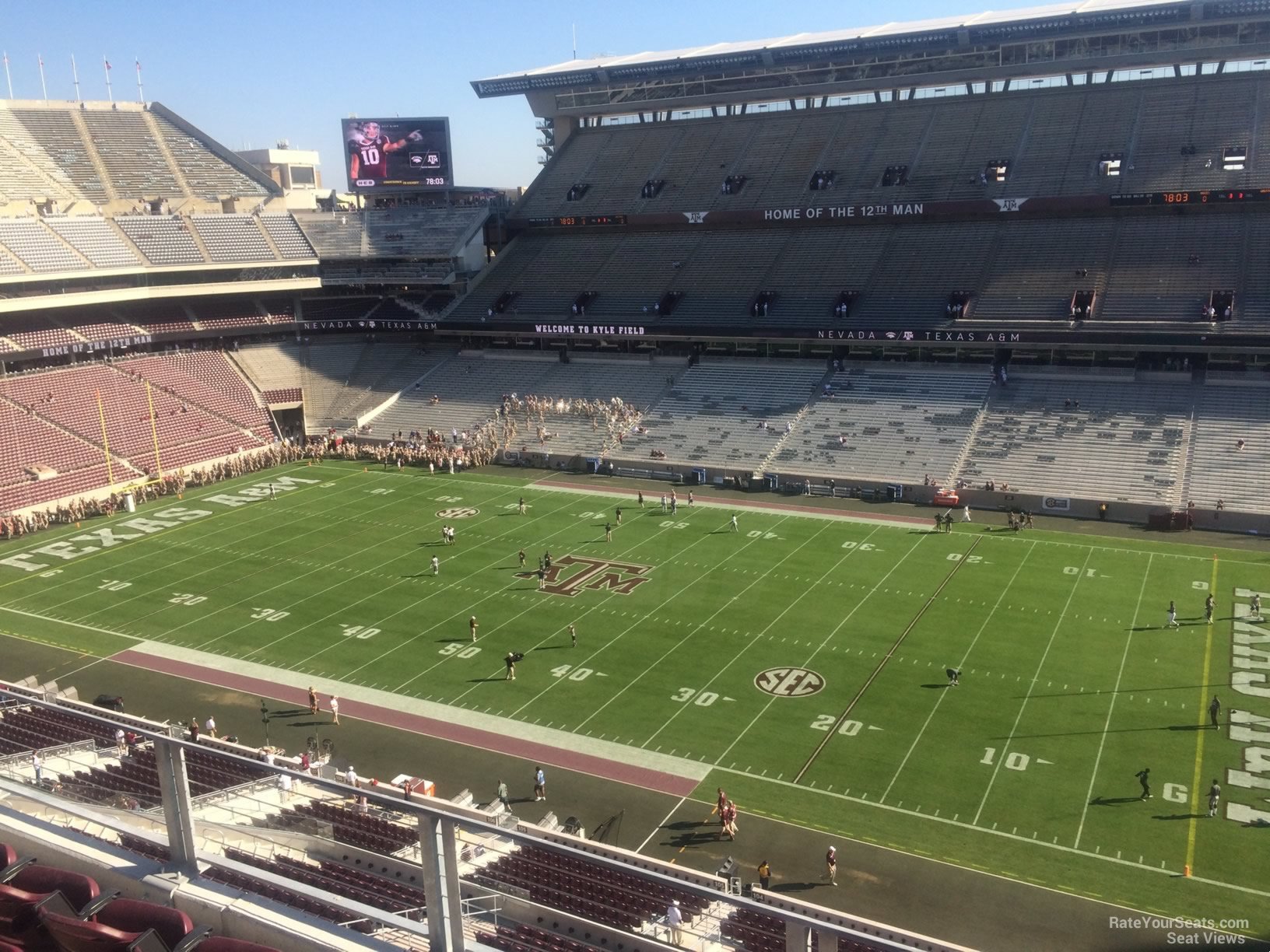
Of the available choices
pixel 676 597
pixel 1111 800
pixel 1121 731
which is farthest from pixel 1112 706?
pixel 676 597

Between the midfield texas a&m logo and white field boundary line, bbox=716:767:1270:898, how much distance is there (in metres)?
11.8

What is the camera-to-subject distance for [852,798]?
20.1m

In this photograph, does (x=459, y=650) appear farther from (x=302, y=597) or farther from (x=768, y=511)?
(x=768, y=511)

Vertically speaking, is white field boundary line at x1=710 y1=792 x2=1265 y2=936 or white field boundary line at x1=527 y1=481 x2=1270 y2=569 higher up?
white field boundary line at x1=527 y1=481 x2=1270 y2=569

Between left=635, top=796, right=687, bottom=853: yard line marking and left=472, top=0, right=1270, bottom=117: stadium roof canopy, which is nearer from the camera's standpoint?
left=635, top=796, right=687, bottom=853: yard line marking

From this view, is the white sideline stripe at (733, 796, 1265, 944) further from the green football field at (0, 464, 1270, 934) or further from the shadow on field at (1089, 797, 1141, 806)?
the shadow on field at (1089, 797, 1141, 806)

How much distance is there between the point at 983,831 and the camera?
61.5 feet

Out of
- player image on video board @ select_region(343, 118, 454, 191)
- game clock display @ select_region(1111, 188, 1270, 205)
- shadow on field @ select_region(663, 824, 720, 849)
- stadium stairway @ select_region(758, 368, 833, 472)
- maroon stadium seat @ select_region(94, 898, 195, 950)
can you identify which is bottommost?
shadow on field @ select_region(663, 824, 720, 849)

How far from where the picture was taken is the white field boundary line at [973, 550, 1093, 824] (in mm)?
20016

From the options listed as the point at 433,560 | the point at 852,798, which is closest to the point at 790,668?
the point at 852,798

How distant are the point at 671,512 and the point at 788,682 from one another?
17.0 metres

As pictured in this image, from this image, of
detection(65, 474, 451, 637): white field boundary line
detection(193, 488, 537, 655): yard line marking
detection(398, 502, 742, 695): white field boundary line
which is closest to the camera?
detection(398, 502, 742, 695): white field boundary line

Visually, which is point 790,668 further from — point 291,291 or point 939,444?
point 291,291

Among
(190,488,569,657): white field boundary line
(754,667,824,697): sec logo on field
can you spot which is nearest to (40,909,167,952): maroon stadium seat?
(754,667,824,697): sec logo on field
